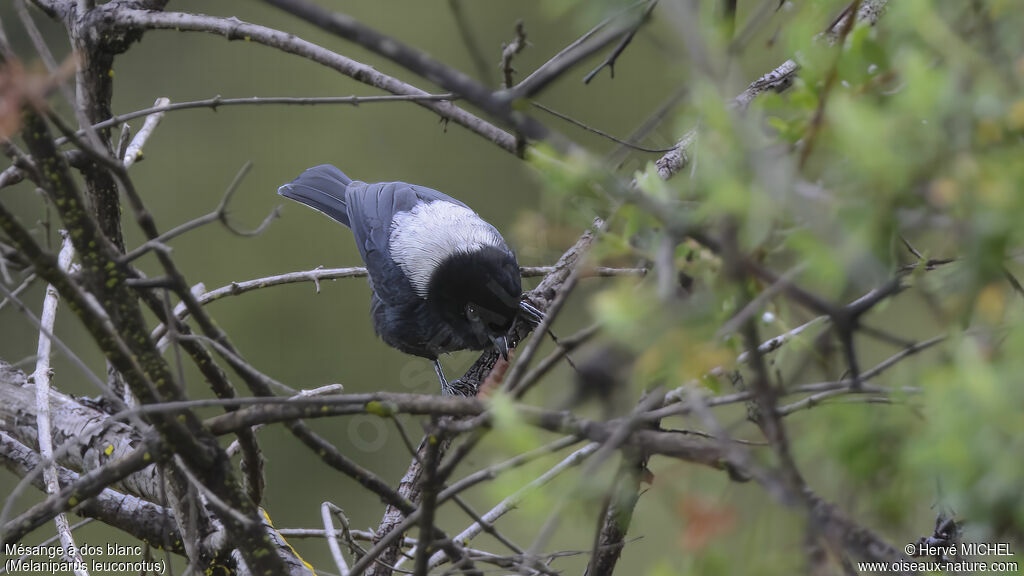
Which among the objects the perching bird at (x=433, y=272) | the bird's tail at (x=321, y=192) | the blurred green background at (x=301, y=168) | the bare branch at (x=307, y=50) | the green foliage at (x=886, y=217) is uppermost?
the blurred green background at (x=301, y=168)

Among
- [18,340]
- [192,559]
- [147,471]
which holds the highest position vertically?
[18,340]

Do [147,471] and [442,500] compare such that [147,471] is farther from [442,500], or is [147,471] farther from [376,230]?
[376,230]

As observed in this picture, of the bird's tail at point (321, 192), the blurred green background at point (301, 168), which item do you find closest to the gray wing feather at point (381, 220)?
the bird's tail at point (321, 192)

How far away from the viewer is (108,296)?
0.96 m

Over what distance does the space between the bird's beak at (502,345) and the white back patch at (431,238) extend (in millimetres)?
263

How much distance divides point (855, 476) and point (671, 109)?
36 cm

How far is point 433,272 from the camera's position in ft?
7.68

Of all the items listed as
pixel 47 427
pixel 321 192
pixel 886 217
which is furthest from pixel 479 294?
pixel 886 217

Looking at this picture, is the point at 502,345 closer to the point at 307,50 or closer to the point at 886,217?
the point at 307,50

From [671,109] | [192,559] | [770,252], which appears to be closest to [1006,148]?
[770,252]

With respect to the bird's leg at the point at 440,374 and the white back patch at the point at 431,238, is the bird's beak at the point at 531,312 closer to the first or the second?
the white back patch at the point at 431,238

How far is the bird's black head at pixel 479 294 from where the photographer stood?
7.11 ft

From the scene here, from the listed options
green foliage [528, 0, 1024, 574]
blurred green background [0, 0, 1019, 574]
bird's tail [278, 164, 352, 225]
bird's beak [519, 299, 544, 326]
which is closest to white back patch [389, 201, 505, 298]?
bird's beak [519, 299, 544, 326]

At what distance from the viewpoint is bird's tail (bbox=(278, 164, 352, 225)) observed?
291 centimetres
